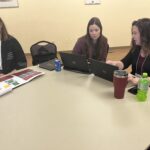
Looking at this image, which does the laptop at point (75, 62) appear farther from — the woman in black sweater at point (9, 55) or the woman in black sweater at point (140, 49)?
the woman in black sweater at point (9, 55)

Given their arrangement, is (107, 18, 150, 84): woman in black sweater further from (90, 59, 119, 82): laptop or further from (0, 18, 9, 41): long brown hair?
(0, 18, 9, 41): long brown hair

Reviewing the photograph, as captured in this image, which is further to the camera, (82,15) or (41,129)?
(82,15)

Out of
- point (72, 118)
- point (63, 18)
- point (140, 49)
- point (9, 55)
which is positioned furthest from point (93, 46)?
point (63, 18)

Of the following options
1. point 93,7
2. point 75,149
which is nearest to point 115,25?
point 93,7

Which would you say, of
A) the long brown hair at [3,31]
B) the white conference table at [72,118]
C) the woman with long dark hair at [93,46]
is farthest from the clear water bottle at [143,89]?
the long brown hair at [3,31]

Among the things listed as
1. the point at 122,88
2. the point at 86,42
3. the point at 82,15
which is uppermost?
the point at 82,15

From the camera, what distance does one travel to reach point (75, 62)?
6.59 ft

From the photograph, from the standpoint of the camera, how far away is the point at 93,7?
4.50 metres

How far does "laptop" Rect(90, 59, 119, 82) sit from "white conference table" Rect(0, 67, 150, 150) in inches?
2.3

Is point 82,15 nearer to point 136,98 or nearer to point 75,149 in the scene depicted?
point 136,98

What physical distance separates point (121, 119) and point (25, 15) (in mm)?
3480

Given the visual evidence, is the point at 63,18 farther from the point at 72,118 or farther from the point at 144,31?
the point at 72,118

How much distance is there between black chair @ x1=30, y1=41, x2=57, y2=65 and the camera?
2.73 meters

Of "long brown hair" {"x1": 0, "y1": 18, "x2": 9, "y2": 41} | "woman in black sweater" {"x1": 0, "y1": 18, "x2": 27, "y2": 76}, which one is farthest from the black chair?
"long brown hair" {"x1": 0, "y1": 18, "x2": 9, "y2": 41}
